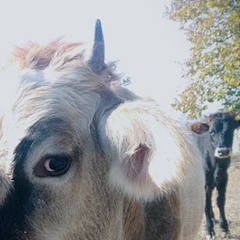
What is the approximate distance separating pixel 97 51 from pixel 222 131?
7.79 metres

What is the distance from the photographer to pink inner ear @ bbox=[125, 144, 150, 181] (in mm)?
2316

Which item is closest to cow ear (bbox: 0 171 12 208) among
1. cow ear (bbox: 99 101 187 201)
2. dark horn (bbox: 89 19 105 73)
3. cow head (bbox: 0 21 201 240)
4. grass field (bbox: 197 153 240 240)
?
cow head (bbox: 0 21 201 240)

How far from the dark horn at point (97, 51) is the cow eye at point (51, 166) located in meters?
0.92

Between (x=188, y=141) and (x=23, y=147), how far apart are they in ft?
2.96

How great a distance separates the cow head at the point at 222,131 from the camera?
389 inches

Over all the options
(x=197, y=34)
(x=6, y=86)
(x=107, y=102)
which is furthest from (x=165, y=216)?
(x=197, y=34)

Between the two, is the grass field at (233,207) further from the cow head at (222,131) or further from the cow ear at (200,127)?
the cow ear at (200,127)

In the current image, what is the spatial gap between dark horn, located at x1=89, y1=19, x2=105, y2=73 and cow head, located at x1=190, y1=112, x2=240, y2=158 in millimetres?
7400

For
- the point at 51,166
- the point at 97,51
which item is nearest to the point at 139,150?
the point at 51,166

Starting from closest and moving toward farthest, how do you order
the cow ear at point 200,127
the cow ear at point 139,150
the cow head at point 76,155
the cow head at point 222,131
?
the cow ear at point 139,150 < the cow head at point 76,155 < the cow head at point 222,131 < the cow ear at point 200,127

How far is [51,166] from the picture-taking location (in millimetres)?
2232

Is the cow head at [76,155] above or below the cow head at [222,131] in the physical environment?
above

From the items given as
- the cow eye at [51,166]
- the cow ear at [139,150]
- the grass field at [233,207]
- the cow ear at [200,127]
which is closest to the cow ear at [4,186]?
the cow eye at [51,166]

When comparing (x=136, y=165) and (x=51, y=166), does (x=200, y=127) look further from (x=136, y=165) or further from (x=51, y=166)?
(x=51, y=166)
